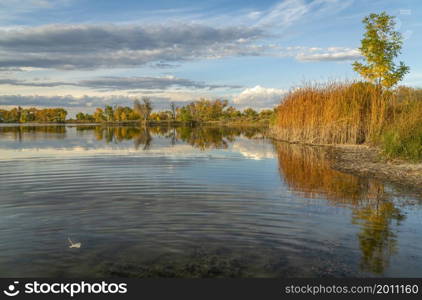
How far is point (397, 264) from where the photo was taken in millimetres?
6059

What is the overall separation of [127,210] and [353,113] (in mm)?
20774

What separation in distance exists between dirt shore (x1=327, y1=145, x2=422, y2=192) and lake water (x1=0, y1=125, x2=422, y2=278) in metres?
0.91

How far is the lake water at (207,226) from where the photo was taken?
606 cm

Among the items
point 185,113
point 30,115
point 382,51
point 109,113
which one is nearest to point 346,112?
point 382,51

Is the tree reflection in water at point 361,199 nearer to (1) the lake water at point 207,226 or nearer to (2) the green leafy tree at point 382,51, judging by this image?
(1) the lake water at point 207,226

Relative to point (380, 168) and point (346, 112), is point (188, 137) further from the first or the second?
point (380, 168)

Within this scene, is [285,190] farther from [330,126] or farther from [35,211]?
[330,126]

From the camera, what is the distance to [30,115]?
561ft

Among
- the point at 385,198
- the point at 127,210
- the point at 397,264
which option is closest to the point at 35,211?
the point at 127,210

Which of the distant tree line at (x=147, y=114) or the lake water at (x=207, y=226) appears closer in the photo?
the lake water at (x=207, y=226)

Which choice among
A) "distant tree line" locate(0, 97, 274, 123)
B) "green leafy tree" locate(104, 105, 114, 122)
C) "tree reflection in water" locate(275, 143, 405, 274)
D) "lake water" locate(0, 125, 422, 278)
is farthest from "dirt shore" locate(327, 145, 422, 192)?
"green leafy tree" locate(104, 105, 114, 122)

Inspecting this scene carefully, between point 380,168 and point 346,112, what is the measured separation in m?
11.5

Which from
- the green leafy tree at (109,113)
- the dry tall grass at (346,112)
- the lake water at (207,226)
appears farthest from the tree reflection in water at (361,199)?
the green leafy tree at (109,113)

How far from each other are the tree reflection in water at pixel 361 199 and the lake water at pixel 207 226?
0.03 m
